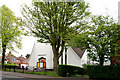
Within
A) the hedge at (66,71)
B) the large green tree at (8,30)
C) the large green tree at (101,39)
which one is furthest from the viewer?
the large green tree at (8,30)

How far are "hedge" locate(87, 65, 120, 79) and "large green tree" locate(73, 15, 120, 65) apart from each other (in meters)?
0.74

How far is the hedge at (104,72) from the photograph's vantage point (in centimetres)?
1515

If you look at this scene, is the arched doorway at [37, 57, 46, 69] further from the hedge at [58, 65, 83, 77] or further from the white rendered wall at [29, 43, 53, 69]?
the hedge at [58, 65, 83, 77]

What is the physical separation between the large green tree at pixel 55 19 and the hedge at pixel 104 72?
6702mm

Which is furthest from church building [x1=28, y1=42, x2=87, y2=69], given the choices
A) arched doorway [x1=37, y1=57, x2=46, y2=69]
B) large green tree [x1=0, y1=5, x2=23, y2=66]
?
large green tree [x1=0, y1=5, x2=23, y2=66]

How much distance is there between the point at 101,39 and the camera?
15.7 metres

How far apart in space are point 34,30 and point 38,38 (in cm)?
178

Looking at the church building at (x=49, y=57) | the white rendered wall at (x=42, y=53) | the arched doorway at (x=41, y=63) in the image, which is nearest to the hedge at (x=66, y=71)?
the church building at (x=49, y=57)

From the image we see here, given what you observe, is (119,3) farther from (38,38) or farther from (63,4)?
(38,38)

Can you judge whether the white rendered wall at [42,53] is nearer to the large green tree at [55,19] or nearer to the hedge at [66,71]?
the large green tree at [55,19]

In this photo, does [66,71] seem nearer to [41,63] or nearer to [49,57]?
[41,63]

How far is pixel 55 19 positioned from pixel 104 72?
9.56 metres

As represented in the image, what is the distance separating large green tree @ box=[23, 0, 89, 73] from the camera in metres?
22.2

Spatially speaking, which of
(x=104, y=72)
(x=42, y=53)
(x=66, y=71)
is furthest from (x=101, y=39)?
(x=42, y=53)
